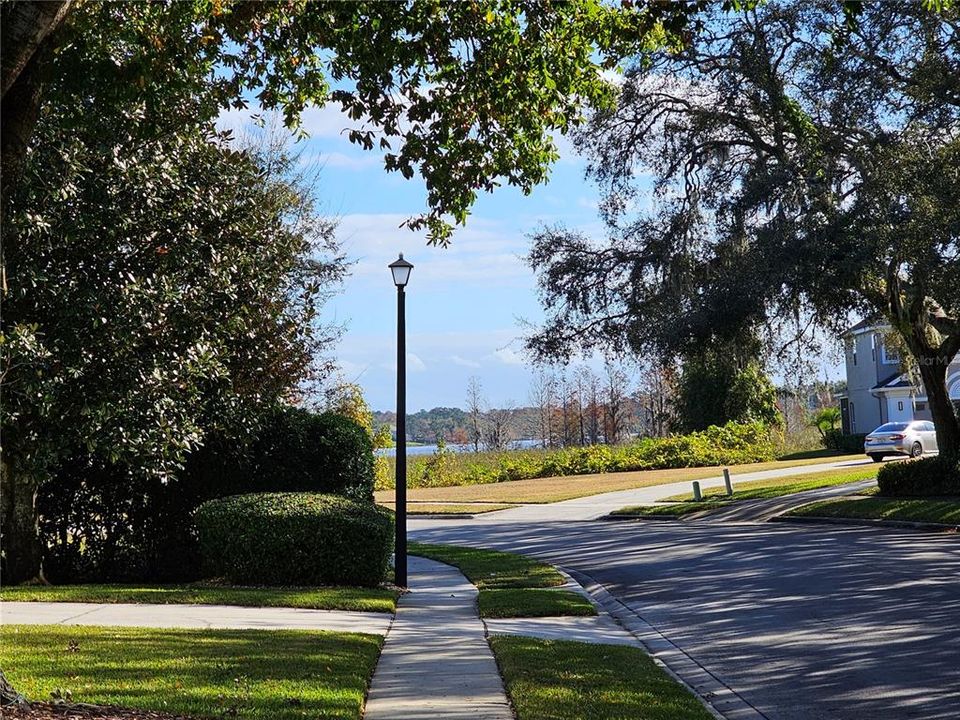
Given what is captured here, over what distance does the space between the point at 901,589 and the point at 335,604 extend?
741 centimetres

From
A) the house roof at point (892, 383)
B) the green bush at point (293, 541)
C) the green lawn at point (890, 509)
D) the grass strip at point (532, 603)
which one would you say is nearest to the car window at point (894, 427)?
the house roof at point (892, 383)

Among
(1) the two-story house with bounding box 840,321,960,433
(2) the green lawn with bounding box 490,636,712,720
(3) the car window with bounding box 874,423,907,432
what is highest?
(1) the two-story house with bounding box 840,321,960,433

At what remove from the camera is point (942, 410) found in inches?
1064

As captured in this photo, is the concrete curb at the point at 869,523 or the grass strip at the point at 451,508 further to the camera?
the grass strip at the point at 451,508

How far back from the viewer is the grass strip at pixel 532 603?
13.3 m

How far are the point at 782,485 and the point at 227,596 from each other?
23725 mm

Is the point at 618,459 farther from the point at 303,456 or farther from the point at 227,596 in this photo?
the point at 227,596

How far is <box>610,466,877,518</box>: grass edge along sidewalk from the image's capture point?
3062 cm

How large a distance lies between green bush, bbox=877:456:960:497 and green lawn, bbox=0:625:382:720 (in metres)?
19.5

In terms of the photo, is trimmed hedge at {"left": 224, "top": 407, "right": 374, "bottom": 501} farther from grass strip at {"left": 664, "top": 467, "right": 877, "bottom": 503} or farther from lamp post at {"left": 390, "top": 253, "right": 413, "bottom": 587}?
grass strip at {"left": 664, "top": 467, "right": 877, "bottom": 503}

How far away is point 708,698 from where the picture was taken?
336 inches

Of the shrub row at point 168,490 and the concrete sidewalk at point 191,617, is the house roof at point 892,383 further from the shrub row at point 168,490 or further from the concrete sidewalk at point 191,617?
the concrete sidewalk at point 191,617

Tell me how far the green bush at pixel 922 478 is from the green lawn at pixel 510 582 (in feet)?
36.8

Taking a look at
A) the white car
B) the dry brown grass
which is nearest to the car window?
the white car
